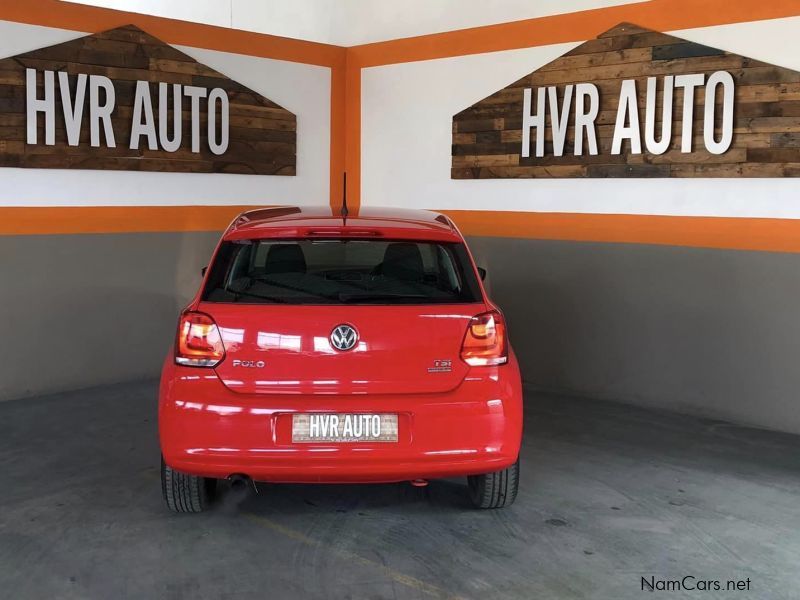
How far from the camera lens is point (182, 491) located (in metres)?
3.84

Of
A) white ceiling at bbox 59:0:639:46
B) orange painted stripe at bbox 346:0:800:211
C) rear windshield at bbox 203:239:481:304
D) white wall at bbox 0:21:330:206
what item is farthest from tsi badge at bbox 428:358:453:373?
white wall at bbox 0:21:330:206

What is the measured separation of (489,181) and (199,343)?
413cm

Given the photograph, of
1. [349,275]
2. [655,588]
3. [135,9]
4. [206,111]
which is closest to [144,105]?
[206,111]

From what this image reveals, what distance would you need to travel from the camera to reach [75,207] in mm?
6438

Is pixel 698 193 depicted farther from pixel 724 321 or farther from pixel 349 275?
pixel 349 275

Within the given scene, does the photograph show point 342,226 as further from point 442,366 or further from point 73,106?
point 73,106

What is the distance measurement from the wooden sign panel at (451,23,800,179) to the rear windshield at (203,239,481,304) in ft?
8.66

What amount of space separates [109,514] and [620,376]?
3794mm

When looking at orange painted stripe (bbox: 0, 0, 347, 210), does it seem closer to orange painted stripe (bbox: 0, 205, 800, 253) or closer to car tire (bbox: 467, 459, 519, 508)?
orange painted stripe (bbox: 0, 205, 800, 253)

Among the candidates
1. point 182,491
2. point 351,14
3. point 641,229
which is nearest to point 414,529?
point 182,491

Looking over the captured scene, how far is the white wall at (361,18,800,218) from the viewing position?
18.2 ft

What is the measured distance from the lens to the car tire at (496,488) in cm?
390

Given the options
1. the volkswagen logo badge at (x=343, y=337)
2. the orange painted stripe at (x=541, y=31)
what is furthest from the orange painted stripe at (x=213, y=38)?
the volkswagen logo badge at (x=343, y=337)

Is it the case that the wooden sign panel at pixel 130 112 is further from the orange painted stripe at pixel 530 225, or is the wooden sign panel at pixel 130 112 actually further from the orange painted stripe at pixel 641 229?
the orange painted stripe at pixel 641 229
